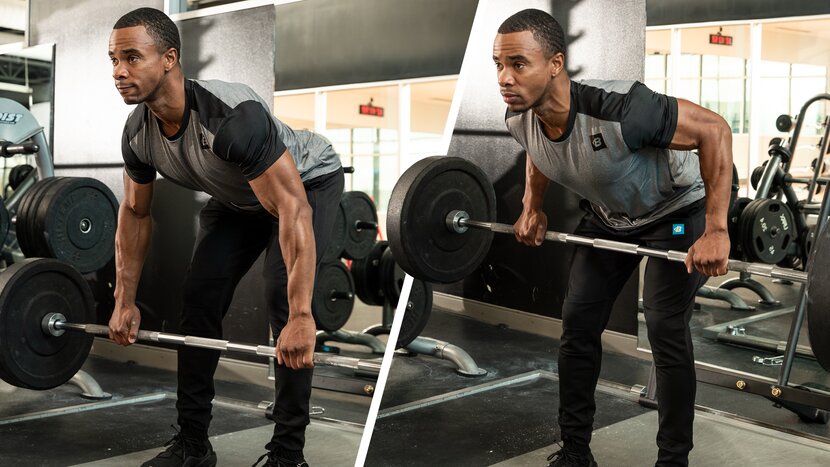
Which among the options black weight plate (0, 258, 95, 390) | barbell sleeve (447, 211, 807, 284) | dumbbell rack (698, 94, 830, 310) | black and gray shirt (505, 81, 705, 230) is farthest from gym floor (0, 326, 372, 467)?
dumbbell rack (698, 94, 830, 310)

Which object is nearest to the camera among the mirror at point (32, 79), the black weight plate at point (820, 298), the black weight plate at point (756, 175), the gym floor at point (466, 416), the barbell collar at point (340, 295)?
the black weight plate at point (820, 298)

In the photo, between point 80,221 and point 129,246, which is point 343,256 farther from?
point 80,221

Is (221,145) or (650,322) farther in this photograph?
(650,322)

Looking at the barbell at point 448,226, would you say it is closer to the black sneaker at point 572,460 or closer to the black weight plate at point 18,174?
the black sneaker at point 572,460

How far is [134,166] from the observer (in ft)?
6.57

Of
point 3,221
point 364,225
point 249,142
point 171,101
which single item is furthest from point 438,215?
point 3,221

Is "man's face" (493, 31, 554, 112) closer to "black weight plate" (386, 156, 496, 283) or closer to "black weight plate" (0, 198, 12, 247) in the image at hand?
"black weight plate" (386, 156, 496, 283)

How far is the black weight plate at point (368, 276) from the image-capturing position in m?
2.39

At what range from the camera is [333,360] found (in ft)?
5.36

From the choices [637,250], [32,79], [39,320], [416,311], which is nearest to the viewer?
[637,250]

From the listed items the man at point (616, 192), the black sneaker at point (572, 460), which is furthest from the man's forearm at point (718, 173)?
the black sneaker at point (572, 460)

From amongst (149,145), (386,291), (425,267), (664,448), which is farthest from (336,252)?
(664,448)

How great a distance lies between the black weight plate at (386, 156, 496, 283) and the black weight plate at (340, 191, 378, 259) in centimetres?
12

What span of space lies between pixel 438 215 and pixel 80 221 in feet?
5.36
